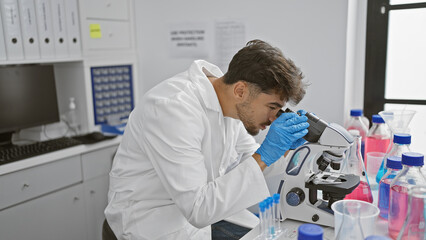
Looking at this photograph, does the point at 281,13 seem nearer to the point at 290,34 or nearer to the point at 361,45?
the point at 290,34

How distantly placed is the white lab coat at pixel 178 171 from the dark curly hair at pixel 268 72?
160 millimetres

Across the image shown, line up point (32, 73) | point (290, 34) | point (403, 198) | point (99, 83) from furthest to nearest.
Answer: point (99, 83)
point (32, 73)
point (290, 34)
point (403, 198)

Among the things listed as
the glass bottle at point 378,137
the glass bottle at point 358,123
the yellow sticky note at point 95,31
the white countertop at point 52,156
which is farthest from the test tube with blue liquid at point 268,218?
the yellow sticky note at point 95,31

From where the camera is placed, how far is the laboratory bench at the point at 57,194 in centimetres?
196

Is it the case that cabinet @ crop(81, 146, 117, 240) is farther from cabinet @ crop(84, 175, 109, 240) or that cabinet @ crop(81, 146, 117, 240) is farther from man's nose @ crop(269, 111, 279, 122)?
man's nose @ crop(269, 111, 279, 122)

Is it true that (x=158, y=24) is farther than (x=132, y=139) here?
Yes

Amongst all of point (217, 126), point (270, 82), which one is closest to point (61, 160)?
point (217, 126)

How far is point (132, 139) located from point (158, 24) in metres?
1.48

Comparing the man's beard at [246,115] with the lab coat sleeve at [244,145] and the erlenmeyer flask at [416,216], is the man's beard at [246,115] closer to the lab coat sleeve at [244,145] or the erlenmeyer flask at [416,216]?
the lab coat sleeve at [244,145]

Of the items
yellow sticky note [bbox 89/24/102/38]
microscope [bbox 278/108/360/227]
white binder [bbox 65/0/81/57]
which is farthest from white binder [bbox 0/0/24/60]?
microscope [bbox 278/108/360/227]

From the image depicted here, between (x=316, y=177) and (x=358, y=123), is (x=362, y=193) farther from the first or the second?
(x=358, y=123)

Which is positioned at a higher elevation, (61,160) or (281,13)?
(281,13)

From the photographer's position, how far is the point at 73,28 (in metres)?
2.40

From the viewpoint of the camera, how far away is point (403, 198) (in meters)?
1.08
